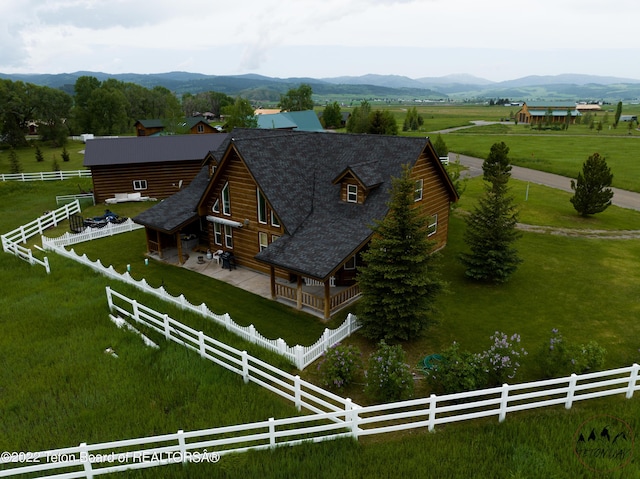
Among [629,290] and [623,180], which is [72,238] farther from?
[623,180]

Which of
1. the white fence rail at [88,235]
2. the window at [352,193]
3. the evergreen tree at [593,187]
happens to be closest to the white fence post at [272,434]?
the window at [352,193]

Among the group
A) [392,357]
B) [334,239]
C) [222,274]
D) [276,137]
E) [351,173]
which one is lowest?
[222,274]

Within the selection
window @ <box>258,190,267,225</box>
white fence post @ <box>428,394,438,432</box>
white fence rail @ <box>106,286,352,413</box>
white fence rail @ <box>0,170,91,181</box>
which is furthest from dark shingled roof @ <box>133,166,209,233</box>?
white fence rail @ <box>0,170,91,181</box>

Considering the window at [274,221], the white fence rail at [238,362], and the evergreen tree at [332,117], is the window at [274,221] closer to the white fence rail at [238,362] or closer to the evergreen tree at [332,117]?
the white fence rail at [238,362]

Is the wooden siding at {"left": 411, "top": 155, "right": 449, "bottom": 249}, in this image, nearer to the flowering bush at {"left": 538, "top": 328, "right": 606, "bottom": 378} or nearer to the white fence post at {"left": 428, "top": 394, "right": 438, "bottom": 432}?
the flowering bush at {"left": 538, "top": 328, "right": 606, "bottom": 378}

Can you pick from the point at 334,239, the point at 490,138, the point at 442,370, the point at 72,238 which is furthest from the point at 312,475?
the point at 490,138

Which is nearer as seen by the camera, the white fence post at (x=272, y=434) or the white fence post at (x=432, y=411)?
the white fence post at (x=272, y=434)
